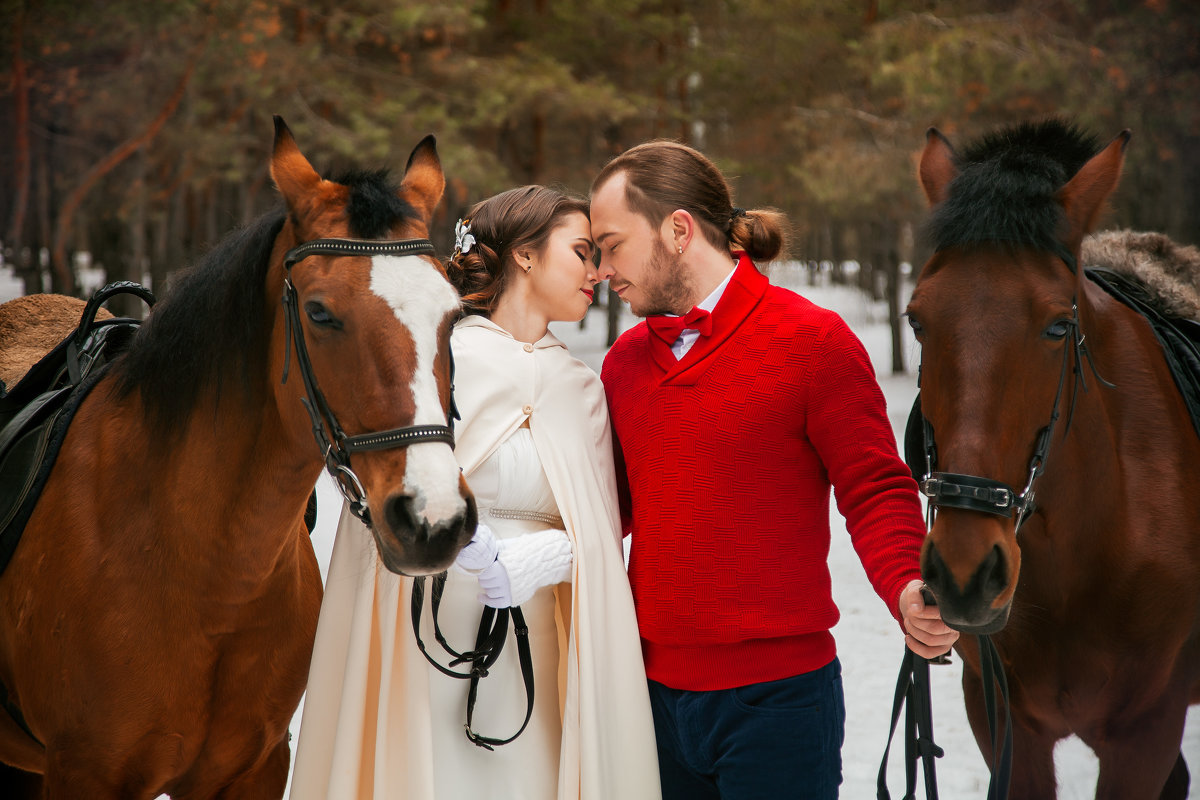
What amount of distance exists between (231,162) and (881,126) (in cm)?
981

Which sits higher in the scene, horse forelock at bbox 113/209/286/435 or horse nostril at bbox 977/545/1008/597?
horse forelock at bbox 113/209/286/435

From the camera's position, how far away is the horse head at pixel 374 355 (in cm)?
170

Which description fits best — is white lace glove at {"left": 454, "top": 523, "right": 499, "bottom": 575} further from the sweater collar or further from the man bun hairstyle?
the man bun hairstyle

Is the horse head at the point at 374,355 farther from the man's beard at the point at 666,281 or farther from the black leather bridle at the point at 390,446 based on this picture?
the man's beard at the point at 666,281

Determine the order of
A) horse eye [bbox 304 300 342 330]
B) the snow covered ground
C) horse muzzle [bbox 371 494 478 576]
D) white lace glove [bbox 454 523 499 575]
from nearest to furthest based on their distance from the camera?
horse muzzle [bbox 371 494 478 576], horse eye [bbox 304 300 342 330], white lace glove [bbox 454 523 499 575], the snow covered ground

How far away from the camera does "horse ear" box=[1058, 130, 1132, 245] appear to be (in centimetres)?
194

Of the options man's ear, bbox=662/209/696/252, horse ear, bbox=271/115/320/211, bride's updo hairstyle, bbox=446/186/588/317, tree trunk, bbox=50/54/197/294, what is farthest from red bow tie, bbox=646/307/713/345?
tree trunk, bbox=50/54/197/294

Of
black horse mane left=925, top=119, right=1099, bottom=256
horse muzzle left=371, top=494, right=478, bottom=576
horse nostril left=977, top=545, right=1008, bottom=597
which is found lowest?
horse nostril left=977, top=545, right=1008, bottom=597

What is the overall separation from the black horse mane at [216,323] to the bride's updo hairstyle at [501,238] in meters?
0.40

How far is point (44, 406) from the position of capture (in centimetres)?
261

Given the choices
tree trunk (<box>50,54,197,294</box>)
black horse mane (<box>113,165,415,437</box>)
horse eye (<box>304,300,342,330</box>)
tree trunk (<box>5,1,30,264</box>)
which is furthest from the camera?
tree trunk (<box>50,54,197,294</box>)

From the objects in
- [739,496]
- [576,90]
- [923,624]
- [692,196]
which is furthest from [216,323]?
[576,90]

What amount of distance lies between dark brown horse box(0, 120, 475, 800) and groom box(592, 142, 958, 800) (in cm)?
53

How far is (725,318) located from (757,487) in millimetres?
382
